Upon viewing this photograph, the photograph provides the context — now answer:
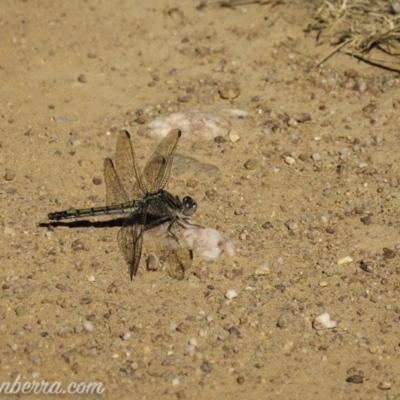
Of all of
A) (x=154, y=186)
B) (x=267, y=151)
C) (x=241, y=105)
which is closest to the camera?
(x=154, y=186)

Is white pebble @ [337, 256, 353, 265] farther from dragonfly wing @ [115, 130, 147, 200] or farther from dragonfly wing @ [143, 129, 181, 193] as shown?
dragonfly wing @ [115, 130, 147, 200]

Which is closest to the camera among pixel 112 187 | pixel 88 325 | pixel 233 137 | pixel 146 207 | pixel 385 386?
pixel 385 386

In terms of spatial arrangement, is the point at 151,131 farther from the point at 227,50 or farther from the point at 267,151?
the point at 227,50

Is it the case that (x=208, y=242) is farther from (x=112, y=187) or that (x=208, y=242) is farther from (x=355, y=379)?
(x=355, y=379)

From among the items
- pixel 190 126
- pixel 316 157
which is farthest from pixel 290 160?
pixel 190 126

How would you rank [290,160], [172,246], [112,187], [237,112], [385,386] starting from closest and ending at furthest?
[385,386], [172,246], [112,187], [290,160], [237,112]

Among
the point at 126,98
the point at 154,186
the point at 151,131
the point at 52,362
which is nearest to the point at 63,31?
the point at 126,98

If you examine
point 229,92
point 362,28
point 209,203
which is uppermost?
point 362,28

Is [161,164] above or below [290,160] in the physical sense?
above
